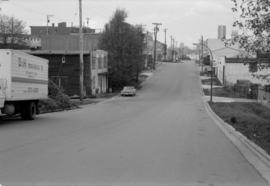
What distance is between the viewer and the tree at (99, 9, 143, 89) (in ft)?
284

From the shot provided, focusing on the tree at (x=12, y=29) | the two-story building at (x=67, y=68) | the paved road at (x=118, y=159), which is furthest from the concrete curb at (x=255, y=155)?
the tree at (x=12, y=29)

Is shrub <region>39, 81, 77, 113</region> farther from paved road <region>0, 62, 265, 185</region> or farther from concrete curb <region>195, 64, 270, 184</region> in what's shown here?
concrete curb <region>195, 64, 270, 184</region>

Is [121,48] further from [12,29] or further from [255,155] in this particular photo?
[255,155]

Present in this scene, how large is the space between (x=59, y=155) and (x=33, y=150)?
4.03 feet

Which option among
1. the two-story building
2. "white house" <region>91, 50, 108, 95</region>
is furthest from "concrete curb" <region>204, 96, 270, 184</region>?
"white house" <region>91, 50, 108, 95</region>

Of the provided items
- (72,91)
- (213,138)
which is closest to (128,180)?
(213,138)

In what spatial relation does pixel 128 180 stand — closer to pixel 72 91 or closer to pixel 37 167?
pixel 37 167

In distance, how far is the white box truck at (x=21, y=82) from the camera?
23.7 meters

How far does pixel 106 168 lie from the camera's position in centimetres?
1158

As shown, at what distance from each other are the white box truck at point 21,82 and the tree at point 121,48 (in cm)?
5608

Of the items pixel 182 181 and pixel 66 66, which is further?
pixel 66 66

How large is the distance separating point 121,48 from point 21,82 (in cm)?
6193

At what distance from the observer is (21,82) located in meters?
25.4

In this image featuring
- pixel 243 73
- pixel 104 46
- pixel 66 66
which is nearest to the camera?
pixel 66 66
